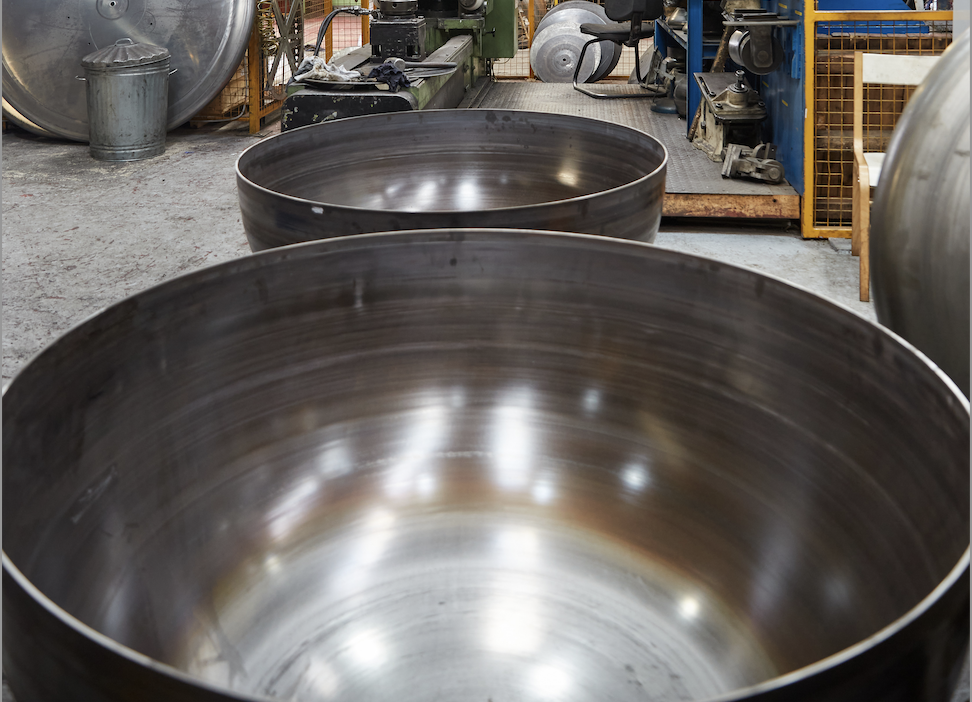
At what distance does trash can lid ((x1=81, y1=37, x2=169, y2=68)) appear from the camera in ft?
13.3

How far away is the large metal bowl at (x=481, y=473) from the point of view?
0.77 m

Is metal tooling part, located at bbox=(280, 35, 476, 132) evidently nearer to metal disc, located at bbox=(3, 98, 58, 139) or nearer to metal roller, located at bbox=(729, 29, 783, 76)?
metal roller, located at bbox=(729, 29, 783, 76)

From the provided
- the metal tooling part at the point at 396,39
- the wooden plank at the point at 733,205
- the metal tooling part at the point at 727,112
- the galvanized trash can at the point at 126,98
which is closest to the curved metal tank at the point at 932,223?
the wooden plank at the point at 733,205

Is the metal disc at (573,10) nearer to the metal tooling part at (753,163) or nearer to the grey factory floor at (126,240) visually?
the grey factory floor at (126,240)

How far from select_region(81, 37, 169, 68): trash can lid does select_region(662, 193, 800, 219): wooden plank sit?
104 inches

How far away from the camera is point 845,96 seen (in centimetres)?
280

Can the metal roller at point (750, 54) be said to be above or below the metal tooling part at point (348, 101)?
above

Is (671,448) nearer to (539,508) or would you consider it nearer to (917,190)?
(539,508)

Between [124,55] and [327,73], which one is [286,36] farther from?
[327,73]

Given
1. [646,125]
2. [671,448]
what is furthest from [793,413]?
[646,125]

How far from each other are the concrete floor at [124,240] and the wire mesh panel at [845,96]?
0.58 feet

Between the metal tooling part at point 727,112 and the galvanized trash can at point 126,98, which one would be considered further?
the galvanized trash can at point 126,98

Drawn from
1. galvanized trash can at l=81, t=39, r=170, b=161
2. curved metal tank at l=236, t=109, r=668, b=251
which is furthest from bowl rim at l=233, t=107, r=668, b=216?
galvanized trash can at l=81, t=39, r=170, b=161

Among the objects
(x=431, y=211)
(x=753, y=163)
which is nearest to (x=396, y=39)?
(x=753, y=163)
